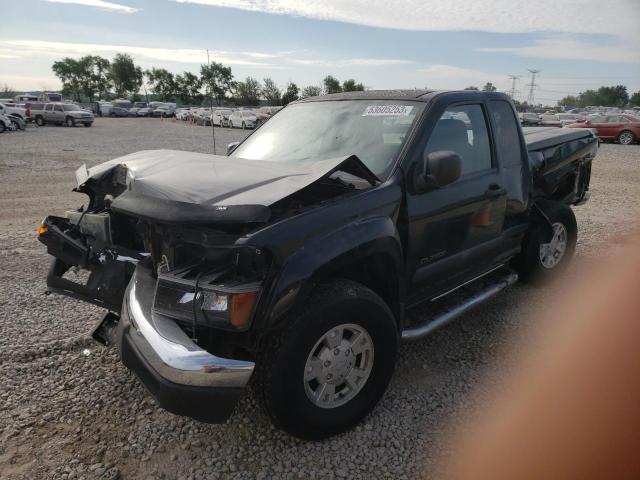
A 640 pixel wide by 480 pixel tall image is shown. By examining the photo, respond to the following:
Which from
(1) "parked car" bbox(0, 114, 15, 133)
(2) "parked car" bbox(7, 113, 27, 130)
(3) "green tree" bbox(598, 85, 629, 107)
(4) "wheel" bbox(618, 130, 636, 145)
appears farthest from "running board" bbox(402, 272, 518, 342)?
(3) "green tree" bbox(598, 85, 629, 107)

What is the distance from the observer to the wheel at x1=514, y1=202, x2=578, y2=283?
15.2 feet

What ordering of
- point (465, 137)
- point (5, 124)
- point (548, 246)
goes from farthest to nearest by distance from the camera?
point (5, 124) → point (548, 246) → point (465, 137)

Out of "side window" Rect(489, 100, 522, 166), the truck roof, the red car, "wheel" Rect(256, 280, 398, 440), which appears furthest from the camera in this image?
the red car

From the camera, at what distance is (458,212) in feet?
11.2

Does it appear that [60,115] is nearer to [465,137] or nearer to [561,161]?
[561,161]

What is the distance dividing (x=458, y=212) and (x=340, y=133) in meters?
1.02

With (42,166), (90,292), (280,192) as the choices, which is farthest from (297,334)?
(42,166)

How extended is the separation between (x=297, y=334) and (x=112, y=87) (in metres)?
100

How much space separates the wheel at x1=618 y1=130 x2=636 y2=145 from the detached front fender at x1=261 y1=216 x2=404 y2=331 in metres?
25.7

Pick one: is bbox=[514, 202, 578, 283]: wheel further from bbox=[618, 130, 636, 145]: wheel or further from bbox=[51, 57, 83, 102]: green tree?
bbox=[51, 57, 83, 102]: green tree

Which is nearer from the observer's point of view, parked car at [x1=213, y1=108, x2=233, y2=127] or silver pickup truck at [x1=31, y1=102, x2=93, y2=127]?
silver pickup truck at [x1=31, y1=102, x2=93, y2=127]

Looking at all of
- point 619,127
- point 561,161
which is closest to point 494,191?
point 561,161

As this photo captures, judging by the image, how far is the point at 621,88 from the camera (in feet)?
332

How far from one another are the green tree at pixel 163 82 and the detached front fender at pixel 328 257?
93584mm
